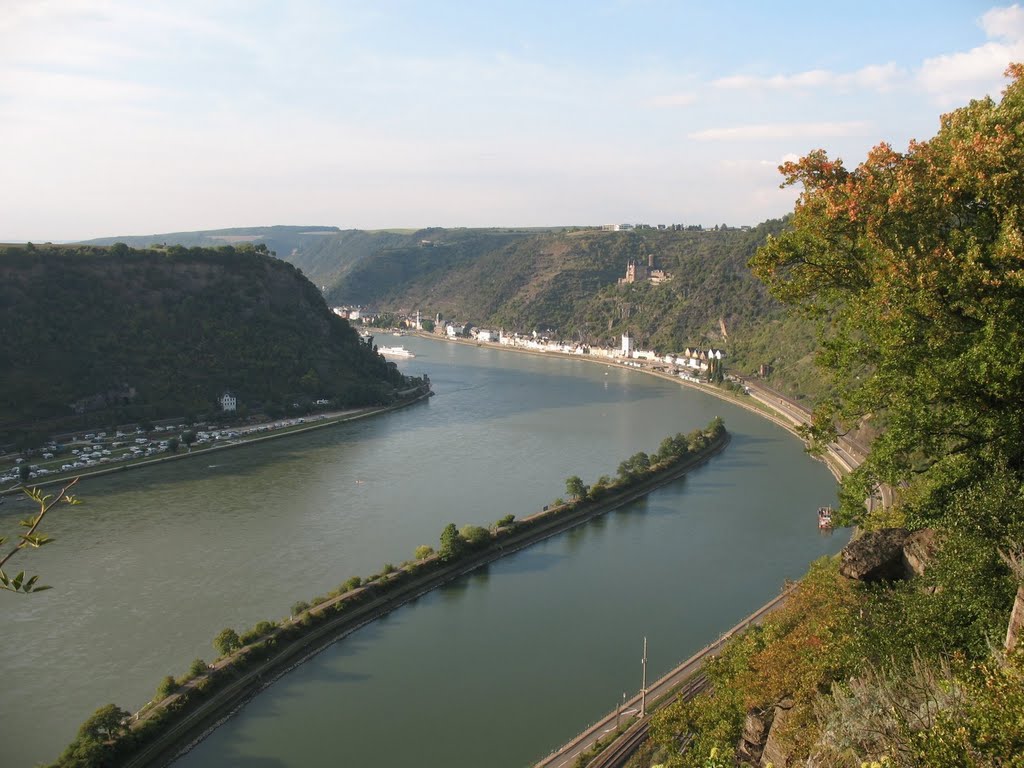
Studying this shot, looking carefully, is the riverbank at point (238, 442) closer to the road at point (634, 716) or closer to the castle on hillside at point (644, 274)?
the road at point (634, 716)

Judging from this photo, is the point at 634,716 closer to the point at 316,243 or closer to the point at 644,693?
the point at 644,693

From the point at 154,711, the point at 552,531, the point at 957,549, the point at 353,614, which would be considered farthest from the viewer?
the point at 552,531

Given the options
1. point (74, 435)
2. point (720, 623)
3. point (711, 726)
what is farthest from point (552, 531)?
point (74, 435)

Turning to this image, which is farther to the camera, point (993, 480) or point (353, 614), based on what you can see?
point (353, 614)

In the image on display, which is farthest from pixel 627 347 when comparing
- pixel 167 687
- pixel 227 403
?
pixel 167 687

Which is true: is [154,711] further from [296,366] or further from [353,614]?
[296,366]

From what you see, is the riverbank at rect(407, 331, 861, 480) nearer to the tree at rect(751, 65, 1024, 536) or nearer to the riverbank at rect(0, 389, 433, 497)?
the tree at rect(751, 65, 1024, 536)

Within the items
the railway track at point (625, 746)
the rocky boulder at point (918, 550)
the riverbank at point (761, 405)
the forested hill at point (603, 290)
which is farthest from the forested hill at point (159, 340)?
the rocky boulder at point (918, 550)
